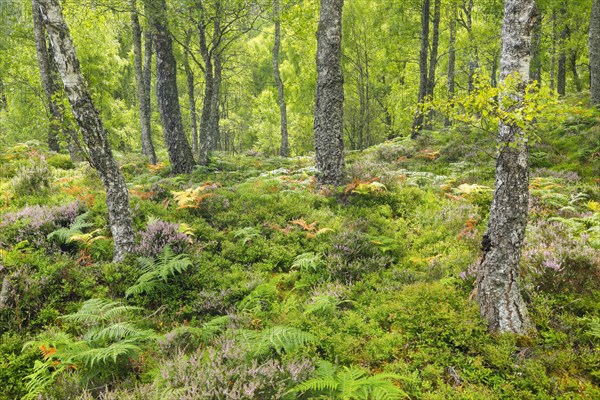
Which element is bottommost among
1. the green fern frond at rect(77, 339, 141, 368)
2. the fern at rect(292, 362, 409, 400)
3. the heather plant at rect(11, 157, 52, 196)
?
the fern at rect(292, 362, 409, 400)

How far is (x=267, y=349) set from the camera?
3.84m

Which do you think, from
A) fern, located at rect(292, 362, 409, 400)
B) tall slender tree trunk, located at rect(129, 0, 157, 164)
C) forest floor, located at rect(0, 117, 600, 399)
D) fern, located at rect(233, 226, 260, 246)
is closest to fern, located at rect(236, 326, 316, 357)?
forest floor, located at rect(0, 117, 600, 399)

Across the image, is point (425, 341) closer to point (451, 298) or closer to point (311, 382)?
point (451, 298)

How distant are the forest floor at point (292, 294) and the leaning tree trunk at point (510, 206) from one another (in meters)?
0.30

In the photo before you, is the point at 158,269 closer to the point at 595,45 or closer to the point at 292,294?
the point at 292,294

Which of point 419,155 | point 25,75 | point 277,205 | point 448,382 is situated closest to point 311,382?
point 448,382

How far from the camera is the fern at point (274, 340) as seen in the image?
3.81 m

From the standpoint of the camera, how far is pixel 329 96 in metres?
9.27

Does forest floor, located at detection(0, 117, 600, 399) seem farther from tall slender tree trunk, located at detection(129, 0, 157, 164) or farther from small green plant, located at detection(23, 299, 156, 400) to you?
tall slender tree trunk, located at detection(129, 0, 157, 164)

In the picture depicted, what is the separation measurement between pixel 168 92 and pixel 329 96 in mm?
5736

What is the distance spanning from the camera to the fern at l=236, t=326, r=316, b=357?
3.81 metres

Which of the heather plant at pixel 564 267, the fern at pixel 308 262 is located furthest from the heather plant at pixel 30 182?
the heather plant at pixel 564 267

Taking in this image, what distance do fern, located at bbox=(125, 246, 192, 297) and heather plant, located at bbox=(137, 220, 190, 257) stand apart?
0.71 feet

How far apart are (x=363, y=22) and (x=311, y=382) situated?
2341 centimetres
